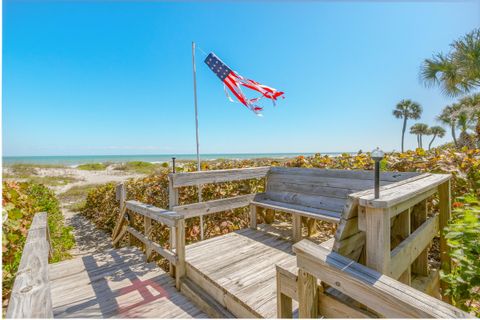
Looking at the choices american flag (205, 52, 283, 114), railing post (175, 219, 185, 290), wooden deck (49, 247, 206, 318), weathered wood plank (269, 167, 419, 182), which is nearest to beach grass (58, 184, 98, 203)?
wooden deck (49, 247, 206, 318)

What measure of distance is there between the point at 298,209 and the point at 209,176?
1.40 meters

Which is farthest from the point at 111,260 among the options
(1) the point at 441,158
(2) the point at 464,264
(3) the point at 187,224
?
(1) the point at 441,158

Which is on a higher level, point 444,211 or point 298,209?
point 444,211

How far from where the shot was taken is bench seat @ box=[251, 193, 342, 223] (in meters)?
2.90

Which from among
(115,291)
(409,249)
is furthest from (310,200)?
(115,291)

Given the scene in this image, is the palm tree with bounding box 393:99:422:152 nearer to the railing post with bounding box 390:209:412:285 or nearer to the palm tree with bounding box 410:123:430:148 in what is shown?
the palm tree with bounding box 410:123:430:148

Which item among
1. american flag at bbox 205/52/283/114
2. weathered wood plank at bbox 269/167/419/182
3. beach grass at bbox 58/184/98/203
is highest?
american flag at bbox 205/52/283/114

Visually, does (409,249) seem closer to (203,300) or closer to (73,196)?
(203,300)

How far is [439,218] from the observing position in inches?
94.7

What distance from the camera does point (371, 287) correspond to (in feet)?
3.36

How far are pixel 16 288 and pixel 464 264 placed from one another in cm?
226

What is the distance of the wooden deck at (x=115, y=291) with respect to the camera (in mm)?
2225

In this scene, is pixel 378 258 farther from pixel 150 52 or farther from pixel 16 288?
pixel 150 52

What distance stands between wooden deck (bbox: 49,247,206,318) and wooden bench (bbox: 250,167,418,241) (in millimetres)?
1789
